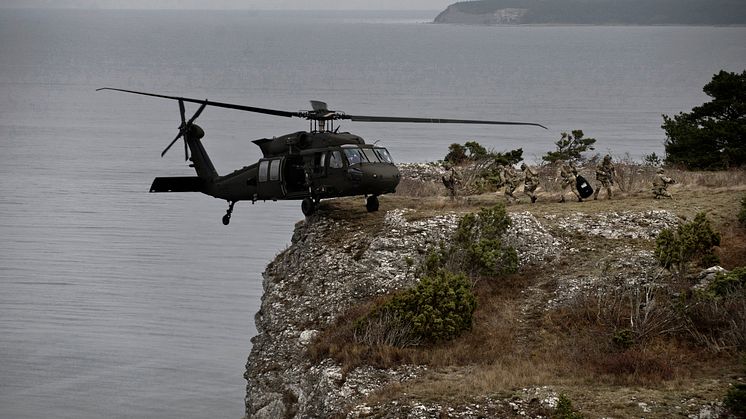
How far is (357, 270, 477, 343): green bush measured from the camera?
31.4 meters

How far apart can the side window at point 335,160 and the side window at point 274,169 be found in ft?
Result: 7.33

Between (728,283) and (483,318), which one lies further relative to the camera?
(483,318)

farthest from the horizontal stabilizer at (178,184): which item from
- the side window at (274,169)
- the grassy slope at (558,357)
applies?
the grassy slope at (558,357)

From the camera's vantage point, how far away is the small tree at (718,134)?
5428 centimetres

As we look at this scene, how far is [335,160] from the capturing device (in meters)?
36.7

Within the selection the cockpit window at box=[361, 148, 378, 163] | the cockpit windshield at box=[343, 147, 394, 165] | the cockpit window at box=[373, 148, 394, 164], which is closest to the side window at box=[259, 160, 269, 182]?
the cockpit windshield at box=[343, 147, 394, 165]

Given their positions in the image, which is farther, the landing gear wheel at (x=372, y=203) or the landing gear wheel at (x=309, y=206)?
the landing gear wheel at (x=309, y=206)

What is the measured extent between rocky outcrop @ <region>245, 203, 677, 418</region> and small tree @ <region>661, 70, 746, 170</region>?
62.2ft

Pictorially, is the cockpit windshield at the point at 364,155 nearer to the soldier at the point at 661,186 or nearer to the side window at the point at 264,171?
the side window at the point at 264,171

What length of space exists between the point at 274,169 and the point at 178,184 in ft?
15.7

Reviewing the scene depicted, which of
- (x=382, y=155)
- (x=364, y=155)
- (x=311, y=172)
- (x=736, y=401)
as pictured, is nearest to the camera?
(x=736, y=401)

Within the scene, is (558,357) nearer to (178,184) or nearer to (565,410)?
(565,410)

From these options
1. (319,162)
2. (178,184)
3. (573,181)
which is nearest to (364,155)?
(319,162)

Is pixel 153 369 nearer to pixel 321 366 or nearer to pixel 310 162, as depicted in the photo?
pixel 310 162
